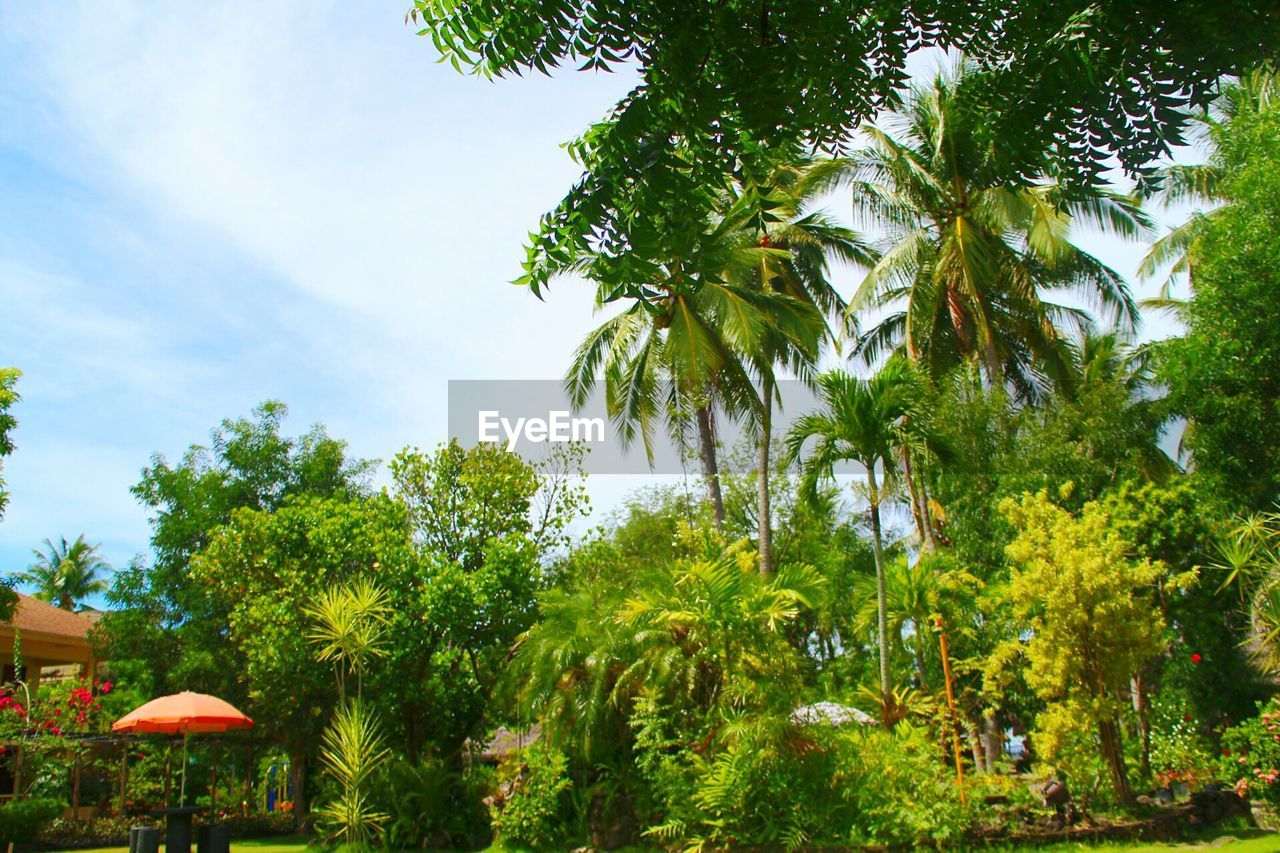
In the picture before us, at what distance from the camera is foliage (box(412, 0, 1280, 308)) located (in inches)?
98.0

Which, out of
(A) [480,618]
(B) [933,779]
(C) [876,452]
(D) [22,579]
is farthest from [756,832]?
(D) [22,579]

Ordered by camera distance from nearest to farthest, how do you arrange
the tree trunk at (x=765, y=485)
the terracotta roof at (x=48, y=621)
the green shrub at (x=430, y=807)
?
the green shrub at (x=430, y=807) < the tree trunk at (x=765, y=485) < the terracotta roof at (x=48, y=621)

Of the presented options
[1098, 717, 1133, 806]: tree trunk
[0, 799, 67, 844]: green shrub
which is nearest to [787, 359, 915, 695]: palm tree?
[1098, 717, 1133, 806]: tree trunk

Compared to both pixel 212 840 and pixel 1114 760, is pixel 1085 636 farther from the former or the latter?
pixel 212 840

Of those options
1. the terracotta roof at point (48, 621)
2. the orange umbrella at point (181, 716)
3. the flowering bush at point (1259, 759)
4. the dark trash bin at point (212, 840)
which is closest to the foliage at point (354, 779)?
the orange umbrella at point (181, 716)

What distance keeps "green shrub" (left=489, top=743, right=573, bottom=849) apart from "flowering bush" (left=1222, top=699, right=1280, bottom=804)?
A: 875 cm

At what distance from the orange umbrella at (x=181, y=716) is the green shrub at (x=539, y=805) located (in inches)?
166

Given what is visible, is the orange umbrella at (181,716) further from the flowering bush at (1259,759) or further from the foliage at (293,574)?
the flowering bush at (1259,759)

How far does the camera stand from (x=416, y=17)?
9.11 feet

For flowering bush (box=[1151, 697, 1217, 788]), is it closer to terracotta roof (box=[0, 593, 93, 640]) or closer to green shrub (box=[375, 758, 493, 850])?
green shrub (box=[375, 758, 493, 850])

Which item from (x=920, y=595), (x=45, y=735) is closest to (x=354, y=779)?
(x=45, y=735)

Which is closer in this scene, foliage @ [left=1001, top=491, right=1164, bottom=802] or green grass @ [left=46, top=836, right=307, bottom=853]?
foliage @ [left=1001, top=491, right=1164, bottom=802]

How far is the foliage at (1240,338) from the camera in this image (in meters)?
12.6

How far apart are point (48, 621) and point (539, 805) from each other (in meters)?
15.9
